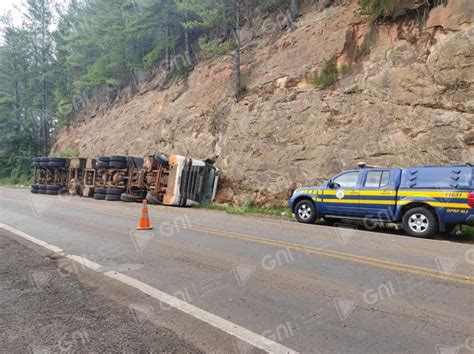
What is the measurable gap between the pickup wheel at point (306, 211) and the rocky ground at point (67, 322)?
732cm

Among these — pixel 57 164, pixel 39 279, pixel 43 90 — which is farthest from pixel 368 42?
pixel 43 90

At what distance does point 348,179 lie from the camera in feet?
34.0

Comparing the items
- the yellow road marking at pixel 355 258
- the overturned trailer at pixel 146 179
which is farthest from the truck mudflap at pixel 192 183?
the yellow road marking at pixel 355 258

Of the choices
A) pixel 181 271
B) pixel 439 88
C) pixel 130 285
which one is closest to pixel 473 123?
pixel 439 88

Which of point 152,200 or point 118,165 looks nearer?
point 152,200

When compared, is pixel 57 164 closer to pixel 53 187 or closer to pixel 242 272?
pixel 53 187

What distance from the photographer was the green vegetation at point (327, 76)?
1596 cm

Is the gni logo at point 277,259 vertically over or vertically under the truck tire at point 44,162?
under

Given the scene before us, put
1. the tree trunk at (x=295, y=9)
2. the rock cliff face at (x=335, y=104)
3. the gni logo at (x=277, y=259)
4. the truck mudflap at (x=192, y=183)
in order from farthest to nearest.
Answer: the tree trunk at (x=295, y=9), the truck mudflap at (x=192, y=183), the rock cliff face at (x=335, y=104), the gni logo at (x=277, y=259)

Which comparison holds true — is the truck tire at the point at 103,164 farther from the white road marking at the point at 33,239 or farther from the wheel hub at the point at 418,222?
the wheel hub at the point at 418,222

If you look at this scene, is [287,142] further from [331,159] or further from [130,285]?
[130,285]

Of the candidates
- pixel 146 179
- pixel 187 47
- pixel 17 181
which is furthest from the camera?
pixel 17 181

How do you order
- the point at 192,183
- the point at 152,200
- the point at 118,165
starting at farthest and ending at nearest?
the point at 118,165, the point at 152,200, the point at 192,183

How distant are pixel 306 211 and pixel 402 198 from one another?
2.90 meters
